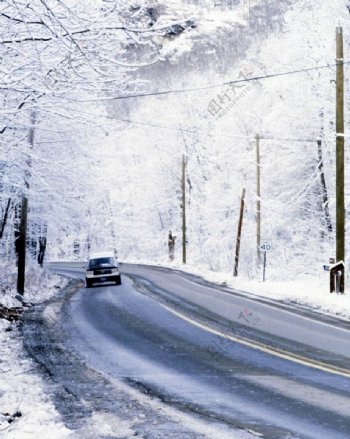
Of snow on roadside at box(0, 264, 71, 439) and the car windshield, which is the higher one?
the car windshield

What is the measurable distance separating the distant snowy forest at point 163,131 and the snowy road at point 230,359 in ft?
10.8

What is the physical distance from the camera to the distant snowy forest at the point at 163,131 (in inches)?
243

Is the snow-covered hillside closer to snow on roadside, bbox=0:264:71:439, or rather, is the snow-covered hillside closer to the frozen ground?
the frozen ground

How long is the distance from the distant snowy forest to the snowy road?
3304mm

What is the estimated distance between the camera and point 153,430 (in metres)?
6.20

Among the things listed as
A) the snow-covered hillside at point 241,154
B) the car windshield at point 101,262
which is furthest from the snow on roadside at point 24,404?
the car windshield at point 101,262

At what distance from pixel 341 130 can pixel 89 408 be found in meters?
14.5

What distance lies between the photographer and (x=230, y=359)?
32.6ft

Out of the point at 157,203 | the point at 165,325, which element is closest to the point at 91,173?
the point at 165,325

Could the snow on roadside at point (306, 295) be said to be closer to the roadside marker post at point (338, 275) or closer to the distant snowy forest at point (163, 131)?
the roadside marker post at point (338, 275)

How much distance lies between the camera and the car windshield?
29516 mm

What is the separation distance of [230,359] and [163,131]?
54730 millimetres

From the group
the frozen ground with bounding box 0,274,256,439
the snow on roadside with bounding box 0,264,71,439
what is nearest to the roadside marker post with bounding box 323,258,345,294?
the snow on roadside with bounding box 0,264,71,439

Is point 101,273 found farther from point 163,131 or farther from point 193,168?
point 163,131
